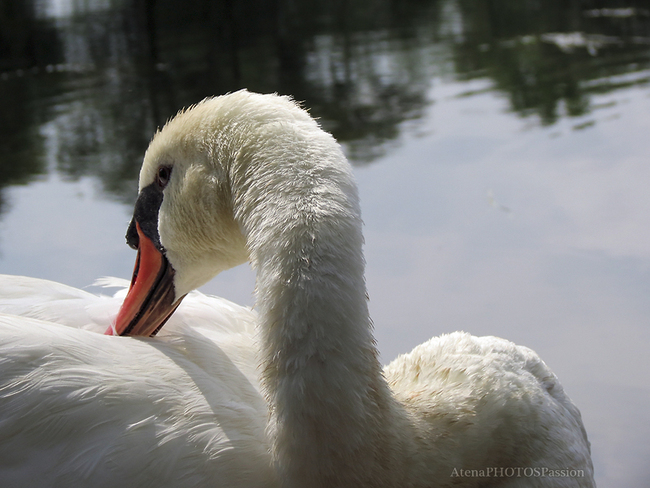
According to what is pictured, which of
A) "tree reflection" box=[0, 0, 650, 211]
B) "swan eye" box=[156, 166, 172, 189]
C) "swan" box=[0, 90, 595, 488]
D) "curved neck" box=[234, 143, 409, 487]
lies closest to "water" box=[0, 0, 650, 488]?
"tree reflection" box=[0, 0, 650, 211]

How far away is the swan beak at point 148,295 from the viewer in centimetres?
190

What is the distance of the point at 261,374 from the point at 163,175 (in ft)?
1.99

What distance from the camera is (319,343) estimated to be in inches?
55.4

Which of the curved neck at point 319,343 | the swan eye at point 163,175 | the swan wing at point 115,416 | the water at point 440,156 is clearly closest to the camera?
the curved neck at point 319,343

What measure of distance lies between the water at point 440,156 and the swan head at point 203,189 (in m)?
1.24

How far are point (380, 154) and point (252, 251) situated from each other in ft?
12.0

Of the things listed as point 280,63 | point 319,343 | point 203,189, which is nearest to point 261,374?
point 319,343

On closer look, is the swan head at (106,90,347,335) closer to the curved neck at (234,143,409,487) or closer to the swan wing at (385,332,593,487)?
the curved neck at (234,143,409,487)

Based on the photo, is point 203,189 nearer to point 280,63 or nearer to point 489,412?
point 489,412

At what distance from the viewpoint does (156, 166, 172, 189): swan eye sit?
1812mm

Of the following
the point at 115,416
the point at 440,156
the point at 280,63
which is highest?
the point at 280,63

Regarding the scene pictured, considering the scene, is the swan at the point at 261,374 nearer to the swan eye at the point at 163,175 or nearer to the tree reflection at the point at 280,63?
the swan eye at the point at 163,175

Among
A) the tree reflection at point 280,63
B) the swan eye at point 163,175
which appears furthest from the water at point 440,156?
the swan eye at point 163,175

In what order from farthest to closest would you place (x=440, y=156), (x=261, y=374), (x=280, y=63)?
(x=280, y=63) < (x=440, y=156) < (x=261, y=374)
